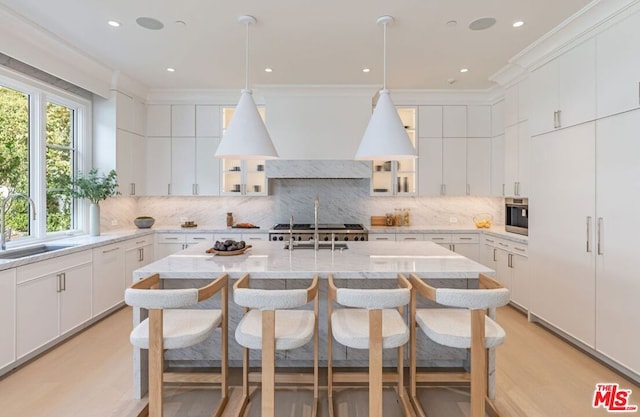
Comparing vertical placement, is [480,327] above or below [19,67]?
below

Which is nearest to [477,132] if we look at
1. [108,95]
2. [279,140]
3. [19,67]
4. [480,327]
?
[279,140]

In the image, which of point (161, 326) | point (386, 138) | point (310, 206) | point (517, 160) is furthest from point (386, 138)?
point (310, 206)

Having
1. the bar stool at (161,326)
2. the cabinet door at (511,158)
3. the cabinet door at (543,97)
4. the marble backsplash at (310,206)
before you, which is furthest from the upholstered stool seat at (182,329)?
the cabinet door at (511,158)

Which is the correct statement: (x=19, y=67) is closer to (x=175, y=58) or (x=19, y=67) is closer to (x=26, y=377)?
(x=175, y=58)

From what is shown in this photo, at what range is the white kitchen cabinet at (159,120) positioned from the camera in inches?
209

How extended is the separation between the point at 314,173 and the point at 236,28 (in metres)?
2.19

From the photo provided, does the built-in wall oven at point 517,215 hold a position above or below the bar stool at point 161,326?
above

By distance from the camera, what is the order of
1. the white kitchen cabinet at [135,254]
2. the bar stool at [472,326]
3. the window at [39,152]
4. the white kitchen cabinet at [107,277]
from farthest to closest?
the white kitchen cabinet at [135,254] < the white kitchen cabinet at [107,277] < the window at [39,152] < the bar stool at [472,326]

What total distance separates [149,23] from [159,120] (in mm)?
2336

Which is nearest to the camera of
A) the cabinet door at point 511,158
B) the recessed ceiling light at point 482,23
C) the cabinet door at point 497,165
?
the recessed ceiling light at point 482,23

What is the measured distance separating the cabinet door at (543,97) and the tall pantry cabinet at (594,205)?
21 millimetres

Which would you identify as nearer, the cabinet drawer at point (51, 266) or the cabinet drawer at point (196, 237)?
the cabinet drawer at point (51, 266)

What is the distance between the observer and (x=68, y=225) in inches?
170

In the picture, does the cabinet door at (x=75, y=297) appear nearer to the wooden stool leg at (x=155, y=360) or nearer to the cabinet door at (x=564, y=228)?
the wooden stool leg at (x=155, y=360)
